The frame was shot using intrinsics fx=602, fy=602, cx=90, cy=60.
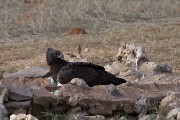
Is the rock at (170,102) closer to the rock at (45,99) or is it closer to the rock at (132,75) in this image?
the rock at (45,99)

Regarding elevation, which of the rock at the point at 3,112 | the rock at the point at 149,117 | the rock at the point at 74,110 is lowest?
the rock at the point at 74,110

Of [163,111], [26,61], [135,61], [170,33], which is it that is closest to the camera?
[163,111]

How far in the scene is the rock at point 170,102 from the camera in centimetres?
659

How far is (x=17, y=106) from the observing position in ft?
20.9

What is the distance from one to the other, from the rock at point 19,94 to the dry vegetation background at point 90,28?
5.16 metres

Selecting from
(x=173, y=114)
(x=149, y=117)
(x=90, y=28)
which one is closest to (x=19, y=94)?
(x=149, y=117)

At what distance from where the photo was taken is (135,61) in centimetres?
951

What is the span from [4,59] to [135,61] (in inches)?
174

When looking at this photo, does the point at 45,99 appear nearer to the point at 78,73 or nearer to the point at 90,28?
the point at 78,73

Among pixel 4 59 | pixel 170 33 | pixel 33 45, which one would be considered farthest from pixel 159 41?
pixel 4 59

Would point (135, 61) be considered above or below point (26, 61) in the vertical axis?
above

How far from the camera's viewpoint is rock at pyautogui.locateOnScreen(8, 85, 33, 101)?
6.43 metres

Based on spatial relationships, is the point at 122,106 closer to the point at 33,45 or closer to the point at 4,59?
the point at 4,59

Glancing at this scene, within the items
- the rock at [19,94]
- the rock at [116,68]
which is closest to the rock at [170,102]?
the rock at [19,94]
